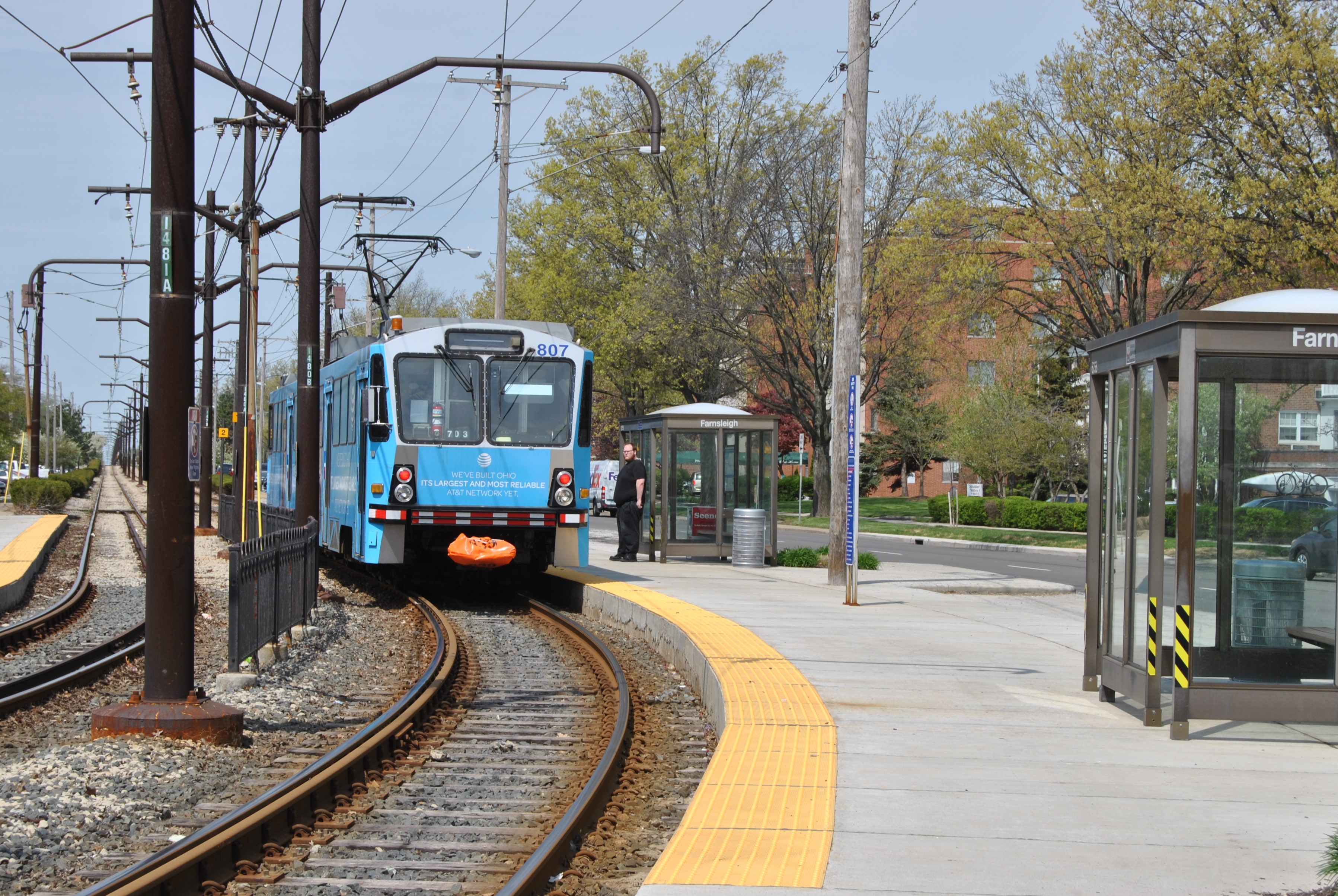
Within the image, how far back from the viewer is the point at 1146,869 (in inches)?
211

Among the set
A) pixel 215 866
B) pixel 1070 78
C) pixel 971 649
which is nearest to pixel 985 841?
pixel 215 866

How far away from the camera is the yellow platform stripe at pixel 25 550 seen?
18.6 metres

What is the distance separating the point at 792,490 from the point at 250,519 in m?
43.6

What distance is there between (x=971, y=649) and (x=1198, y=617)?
3683 millimetres

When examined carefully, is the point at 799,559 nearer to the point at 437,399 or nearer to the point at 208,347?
the point at 437,399

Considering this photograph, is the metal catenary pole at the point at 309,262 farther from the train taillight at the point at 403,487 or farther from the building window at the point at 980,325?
the building window at the point at 980,325

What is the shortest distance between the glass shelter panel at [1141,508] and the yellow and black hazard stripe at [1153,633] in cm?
25

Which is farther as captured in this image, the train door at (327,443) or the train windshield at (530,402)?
the train door at (327,443)

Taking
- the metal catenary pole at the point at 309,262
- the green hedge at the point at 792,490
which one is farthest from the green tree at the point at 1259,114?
the green hedge at the point at 792,490

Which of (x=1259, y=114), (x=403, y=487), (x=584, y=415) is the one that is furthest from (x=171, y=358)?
(x=1259, y=114)

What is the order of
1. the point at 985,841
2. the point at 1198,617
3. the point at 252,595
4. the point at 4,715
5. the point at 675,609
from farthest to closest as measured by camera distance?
the point at 675,609, the point at 252,595, the point at 4,715, the point at 1198,617, the point at 985,841

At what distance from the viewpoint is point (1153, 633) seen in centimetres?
830

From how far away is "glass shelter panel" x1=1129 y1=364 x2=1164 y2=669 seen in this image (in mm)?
8727

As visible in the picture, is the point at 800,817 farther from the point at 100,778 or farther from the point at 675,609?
the point at 675,609
